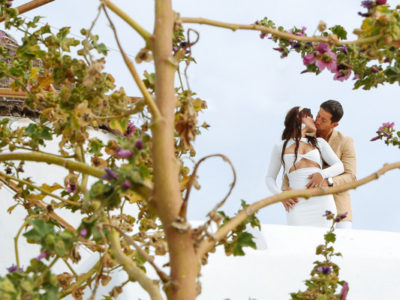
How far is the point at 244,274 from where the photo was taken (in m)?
2.87

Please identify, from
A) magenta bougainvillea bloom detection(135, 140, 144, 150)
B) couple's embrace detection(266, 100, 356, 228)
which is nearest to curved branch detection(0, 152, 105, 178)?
magenta bougainvillea bloom detection(135, 140, 144, 150)

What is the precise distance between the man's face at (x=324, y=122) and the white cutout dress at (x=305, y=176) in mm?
727

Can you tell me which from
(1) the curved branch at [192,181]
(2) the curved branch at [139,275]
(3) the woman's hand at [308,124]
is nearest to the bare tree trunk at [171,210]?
(1) the curved branch at [192,181]

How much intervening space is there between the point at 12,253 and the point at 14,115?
1236 mm

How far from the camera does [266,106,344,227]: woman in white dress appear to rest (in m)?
3.83

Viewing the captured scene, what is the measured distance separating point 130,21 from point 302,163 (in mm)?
2802

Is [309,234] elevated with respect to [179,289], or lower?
elevated

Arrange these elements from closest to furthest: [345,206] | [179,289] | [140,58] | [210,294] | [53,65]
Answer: [179,289]
[140,58]
[53,65]
[210,294]
[345,206]

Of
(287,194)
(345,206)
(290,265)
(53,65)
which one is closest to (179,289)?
(287,194)

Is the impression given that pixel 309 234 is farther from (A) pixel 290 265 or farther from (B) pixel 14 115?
(B) pixel 14 115

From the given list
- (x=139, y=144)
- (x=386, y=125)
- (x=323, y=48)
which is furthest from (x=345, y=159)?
(x=139, y=144)

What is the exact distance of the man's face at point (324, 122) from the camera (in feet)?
15.4

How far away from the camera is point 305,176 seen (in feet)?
12.5

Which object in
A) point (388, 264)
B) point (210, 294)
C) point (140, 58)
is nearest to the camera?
point (140, 58)
